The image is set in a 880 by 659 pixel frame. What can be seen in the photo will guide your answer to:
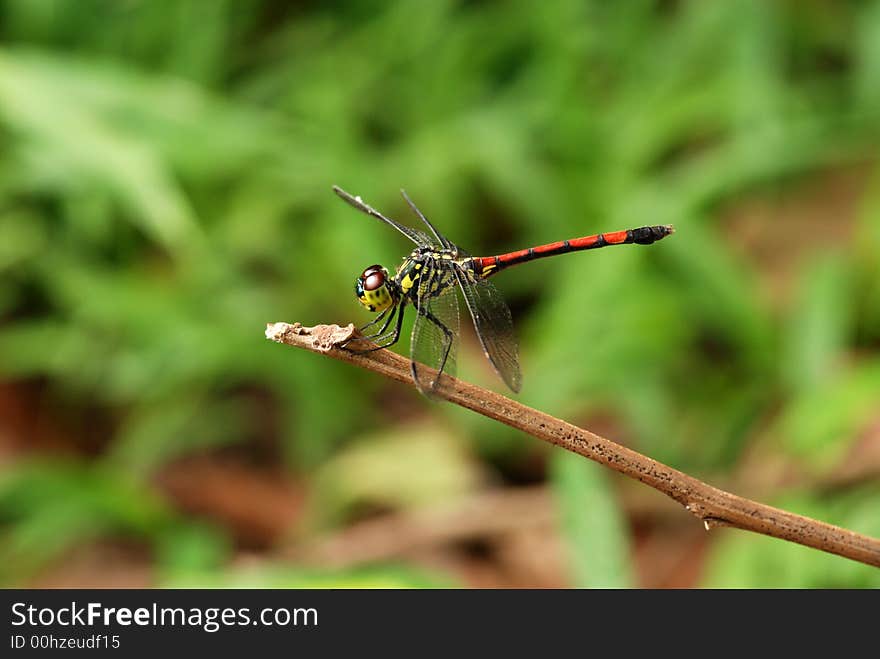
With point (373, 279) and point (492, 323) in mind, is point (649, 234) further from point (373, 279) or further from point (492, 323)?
point (373, 279)

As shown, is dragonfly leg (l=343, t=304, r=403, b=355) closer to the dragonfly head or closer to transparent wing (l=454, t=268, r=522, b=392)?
the dragonfly head

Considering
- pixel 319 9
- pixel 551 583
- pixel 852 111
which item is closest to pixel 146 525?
pixel 551 583

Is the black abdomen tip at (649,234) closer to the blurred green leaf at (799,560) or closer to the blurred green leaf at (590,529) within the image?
the blurred green leaf at (590,529)

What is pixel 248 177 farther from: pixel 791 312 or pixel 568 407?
pixel 791 312

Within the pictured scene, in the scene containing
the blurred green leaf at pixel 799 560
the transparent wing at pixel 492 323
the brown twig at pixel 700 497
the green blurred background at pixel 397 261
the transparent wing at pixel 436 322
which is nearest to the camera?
the brown twig at pixel 700 497

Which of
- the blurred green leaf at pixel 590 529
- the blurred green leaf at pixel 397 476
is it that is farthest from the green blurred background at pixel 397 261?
the blurred green leaf at pixel 590 529

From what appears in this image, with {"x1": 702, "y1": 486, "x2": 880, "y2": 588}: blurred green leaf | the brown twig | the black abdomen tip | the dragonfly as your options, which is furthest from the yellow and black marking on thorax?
{"x1": 702, "y1": 486, "x2": 880, "y2": 588}: blurred green leaf

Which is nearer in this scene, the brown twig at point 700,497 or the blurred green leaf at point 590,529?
the brown twig at point 700,497

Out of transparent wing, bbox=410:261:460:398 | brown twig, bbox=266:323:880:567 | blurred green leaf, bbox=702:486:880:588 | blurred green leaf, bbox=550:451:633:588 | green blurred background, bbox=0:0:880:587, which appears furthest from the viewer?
green blurred background, bbox=0:0:880:587
